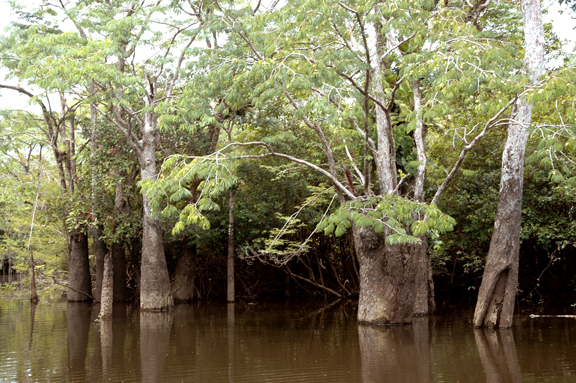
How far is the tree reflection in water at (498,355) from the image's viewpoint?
22.6 ft

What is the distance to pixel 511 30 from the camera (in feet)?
49.7

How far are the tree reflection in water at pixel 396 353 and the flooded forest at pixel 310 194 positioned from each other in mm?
73

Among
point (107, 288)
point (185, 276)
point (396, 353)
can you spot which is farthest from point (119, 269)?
point (396, 353)

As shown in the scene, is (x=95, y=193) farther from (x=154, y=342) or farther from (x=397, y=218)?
(x=397, y=218)

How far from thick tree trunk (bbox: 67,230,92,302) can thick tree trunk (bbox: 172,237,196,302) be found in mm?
3317

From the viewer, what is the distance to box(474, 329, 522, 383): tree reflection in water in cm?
688

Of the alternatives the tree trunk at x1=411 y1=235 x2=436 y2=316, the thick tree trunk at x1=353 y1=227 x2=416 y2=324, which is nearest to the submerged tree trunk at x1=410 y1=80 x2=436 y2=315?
the tree trunk at x1=411 y1=235 x2=436 y2=316

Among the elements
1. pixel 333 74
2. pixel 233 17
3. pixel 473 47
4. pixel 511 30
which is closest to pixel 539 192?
pixel 511 30

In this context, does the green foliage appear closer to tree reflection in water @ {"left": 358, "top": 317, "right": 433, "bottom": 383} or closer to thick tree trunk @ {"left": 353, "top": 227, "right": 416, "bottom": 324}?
thick tree trunk @ {"left": 353, "top": 227, "right": 416, "bottom": 324}

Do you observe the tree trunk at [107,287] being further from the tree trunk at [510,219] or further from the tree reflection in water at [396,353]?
the tree trunk at [510,219]

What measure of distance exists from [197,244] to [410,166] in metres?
9.91

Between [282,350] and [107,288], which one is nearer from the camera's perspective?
[282,350]

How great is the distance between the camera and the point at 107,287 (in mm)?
13984

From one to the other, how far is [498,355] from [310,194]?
11915mm
